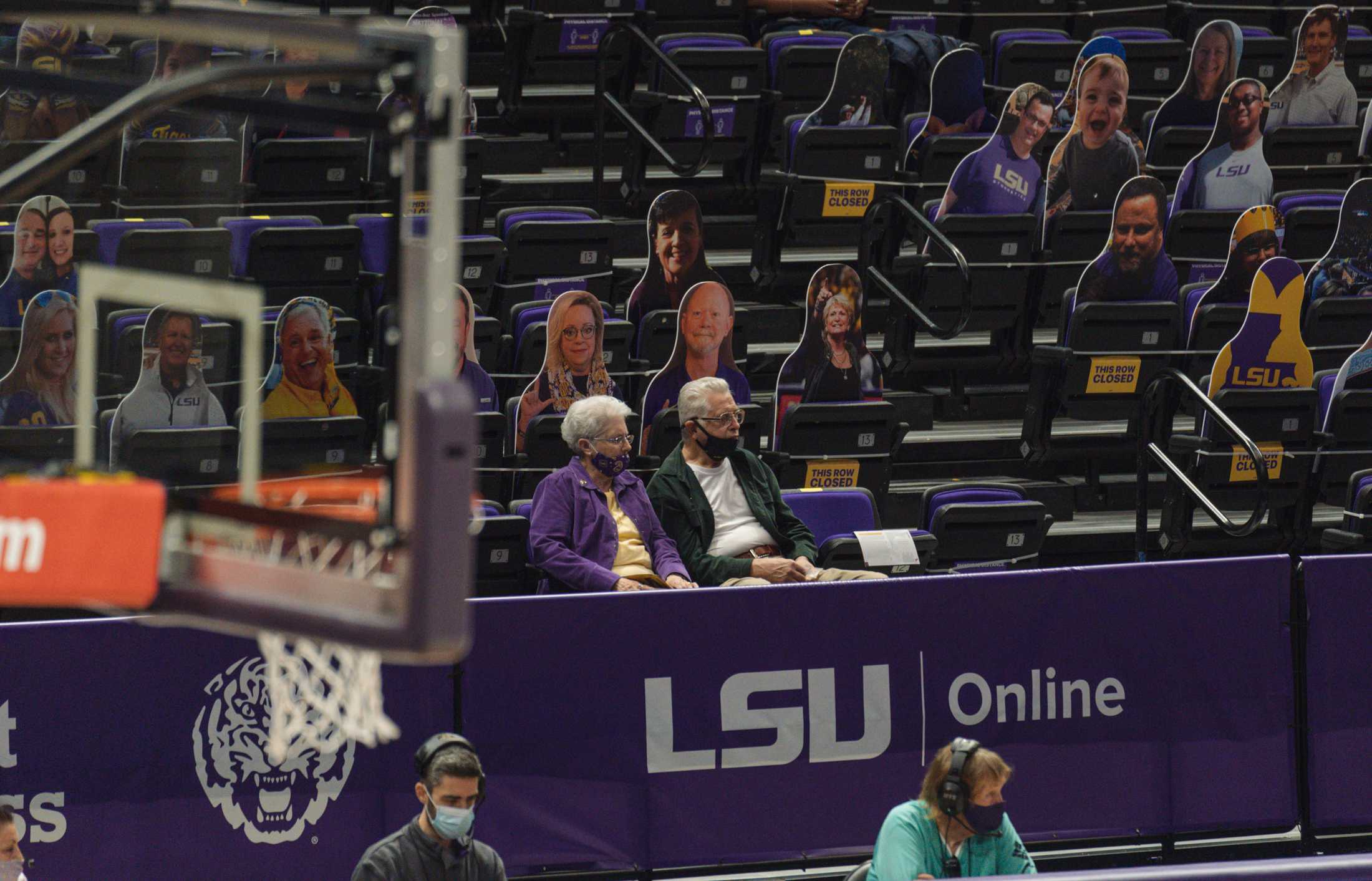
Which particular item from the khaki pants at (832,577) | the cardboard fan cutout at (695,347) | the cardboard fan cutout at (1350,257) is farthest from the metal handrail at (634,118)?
the khaki pants at (832,577)

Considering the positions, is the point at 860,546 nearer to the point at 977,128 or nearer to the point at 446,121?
the point at 977,128

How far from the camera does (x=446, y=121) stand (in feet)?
9.34

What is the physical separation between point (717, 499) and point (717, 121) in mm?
3805

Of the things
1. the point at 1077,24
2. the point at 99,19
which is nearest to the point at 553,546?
the point at 99,19

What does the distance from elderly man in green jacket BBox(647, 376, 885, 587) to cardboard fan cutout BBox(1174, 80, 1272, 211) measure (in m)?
4.23

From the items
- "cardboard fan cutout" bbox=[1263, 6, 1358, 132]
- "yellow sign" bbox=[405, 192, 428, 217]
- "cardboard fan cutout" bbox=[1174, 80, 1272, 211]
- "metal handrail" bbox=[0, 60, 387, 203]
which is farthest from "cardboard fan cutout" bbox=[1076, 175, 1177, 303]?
"metal handrail" bbox=[0, 60, 387, 203]

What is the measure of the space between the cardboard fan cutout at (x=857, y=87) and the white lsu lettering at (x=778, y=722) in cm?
440

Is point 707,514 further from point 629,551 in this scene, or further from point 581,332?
point 581,332

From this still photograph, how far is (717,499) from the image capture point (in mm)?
8227

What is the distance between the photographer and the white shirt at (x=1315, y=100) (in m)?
12.1

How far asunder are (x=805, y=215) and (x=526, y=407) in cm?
279

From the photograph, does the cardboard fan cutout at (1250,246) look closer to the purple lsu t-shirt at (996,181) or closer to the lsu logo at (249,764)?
the purple lsu t-shirt at (996,181)

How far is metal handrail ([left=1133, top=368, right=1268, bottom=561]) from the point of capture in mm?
9539

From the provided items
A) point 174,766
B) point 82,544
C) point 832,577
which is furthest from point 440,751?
point 82,544
